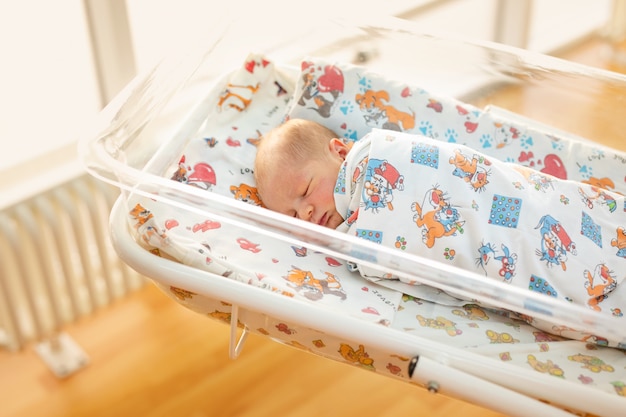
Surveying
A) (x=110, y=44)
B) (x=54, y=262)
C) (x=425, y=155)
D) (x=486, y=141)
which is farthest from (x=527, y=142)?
(x=54, y=262)

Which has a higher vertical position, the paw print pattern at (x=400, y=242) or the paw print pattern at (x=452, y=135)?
the paw print pattern at (x=452, y=135)

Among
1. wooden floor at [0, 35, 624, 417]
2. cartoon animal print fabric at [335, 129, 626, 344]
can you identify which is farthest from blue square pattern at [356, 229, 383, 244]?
wooden floor at [0, 35, 624, 417]

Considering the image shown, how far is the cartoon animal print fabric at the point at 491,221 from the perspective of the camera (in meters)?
1.29

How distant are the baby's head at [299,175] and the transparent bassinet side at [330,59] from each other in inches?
6.2

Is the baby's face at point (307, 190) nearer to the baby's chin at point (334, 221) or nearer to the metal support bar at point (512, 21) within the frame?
the baby's chin at point (334, 221)

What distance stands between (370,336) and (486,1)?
1869 millimetres

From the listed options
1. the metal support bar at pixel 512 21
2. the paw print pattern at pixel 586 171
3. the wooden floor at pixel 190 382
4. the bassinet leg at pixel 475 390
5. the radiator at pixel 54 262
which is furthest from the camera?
the metal support bar at pixel 512 21

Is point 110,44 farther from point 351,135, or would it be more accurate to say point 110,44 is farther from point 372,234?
point 372,234

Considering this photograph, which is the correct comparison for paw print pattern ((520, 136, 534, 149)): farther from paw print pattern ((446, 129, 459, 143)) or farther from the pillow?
the pillow

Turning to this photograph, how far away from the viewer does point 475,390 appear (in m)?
1.06

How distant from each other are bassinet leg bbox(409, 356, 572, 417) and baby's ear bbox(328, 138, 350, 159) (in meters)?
0.48

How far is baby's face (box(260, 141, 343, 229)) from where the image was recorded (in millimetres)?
1411

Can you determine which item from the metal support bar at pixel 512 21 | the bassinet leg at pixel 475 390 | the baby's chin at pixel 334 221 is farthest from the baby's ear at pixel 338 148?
the metal support bar at pixel 512 21

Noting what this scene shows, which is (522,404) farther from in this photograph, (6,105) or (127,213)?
(6,105)
